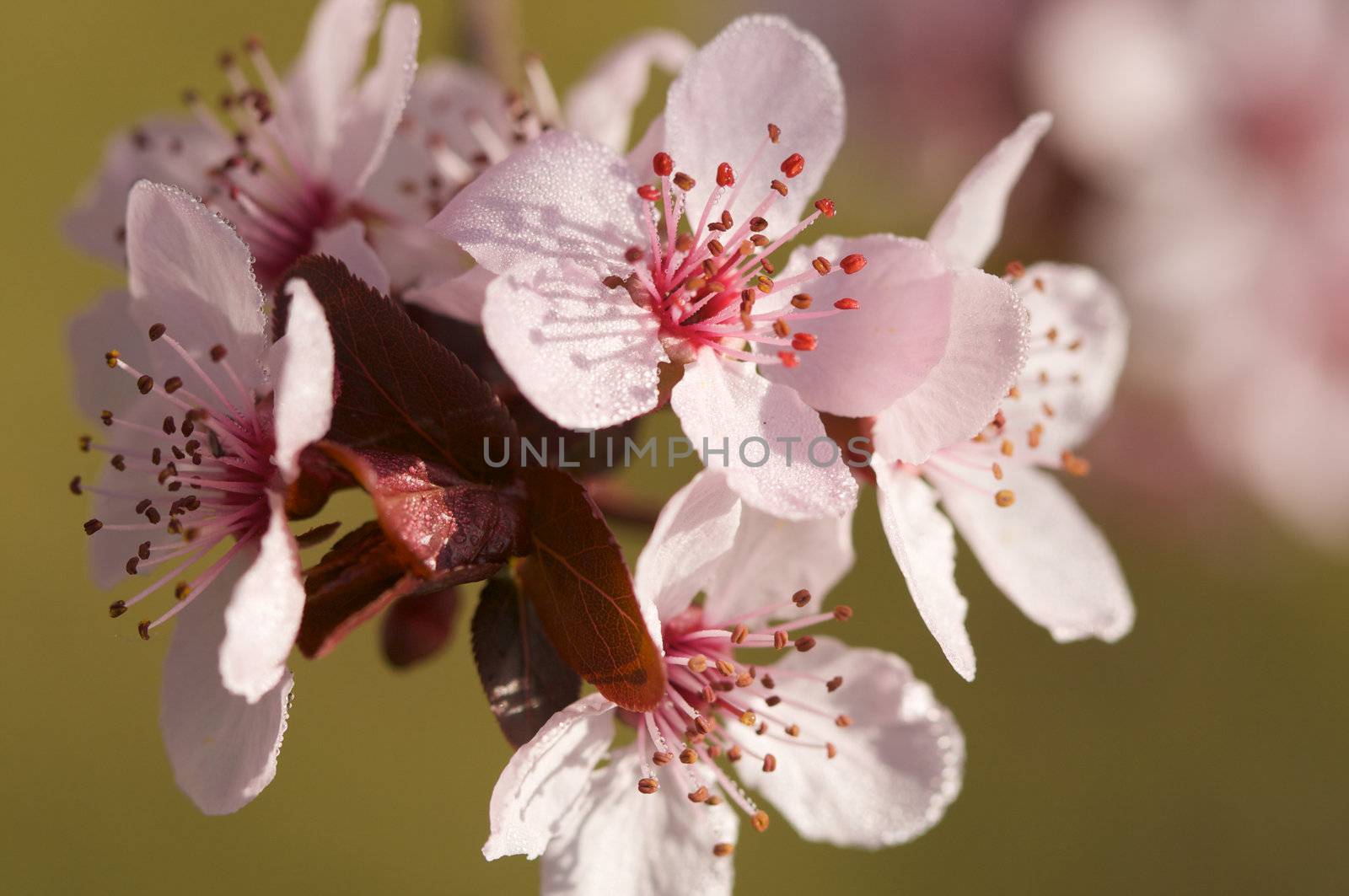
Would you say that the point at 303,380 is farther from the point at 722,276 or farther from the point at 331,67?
the point at 331,67

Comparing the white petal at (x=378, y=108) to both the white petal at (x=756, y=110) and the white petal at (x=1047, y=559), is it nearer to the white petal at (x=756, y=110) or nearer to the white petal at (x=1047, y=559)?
the white petal at (x=756, y=110)

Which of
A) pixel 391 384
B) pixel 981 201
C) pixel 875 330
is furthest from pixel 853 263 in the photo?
pixel 391 384

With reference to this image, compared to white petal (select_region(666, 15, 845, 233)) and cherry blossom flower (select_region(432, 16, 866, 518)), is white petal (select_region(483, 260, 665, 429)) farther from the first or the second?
white petal (select_region(666, 15, 845, 233))

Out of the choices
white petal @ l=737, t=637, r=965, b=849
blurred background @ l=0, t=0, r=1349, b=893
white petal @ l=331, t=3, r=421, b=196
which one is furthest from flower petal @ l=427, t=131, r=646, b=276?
blurred background @ l=0, t=0, r=1349, b=893

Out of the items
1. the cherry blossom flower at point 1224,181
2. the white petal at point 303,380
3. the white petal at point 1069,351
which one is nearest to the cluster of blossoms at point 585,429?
the white petal at point 303,380

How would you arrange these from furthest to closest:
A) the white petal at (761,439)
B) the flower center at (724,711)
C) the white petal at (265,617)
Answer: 1. the flower center at (724,711)
2. the white petal at (761,439)
3. the white petal at (265,617)
